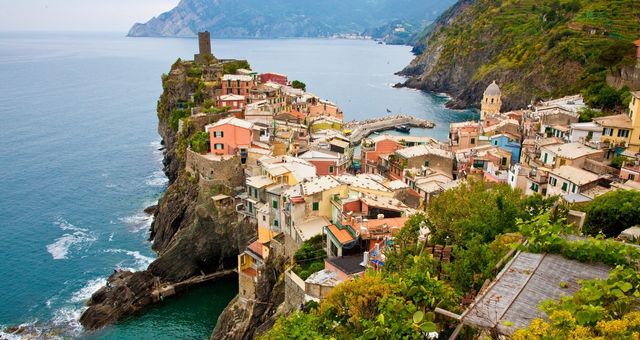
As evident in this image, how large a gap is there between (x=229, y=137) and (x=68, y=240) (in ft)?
66.3

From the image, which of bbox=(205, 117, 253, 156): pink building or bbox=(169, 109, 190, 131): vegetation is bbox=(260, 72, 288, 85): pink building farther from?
bbox=(205, 117, 253, 156): pink building

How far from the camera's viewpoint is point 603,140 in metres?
38.5

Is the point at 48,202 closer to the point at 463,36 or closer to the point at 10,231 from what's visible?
the point at 10,231

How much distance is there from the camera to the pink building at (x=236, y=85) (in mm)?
65750

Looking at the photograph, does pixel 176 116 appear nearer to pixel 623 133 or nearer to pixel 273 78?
pixel 273 78

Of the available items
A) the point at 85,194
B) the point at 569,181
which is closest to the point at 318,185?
the point at 569,181

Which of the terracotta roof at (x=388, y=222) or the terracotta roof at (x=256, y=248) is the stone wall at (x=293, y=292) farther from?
the terracotta roof at (x=256, y=248)

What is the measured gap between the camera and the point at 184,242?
4319cm

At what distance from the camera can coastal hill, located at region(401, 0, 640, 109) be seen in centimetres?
7194

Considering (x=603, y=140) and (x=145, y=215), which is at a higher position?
(x=603, y=140)

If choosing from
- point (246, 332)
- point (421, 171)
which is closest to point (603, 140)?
point (421, 171)

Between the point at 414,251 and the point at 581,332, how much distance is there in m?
11.2

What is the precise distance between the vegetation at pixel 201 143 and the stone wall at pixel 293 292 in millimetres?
23425

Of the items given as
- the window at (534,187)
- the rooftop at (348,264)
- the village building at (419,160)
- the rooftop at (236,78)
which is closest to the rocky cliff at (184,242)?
the rooftop at (236,78)
